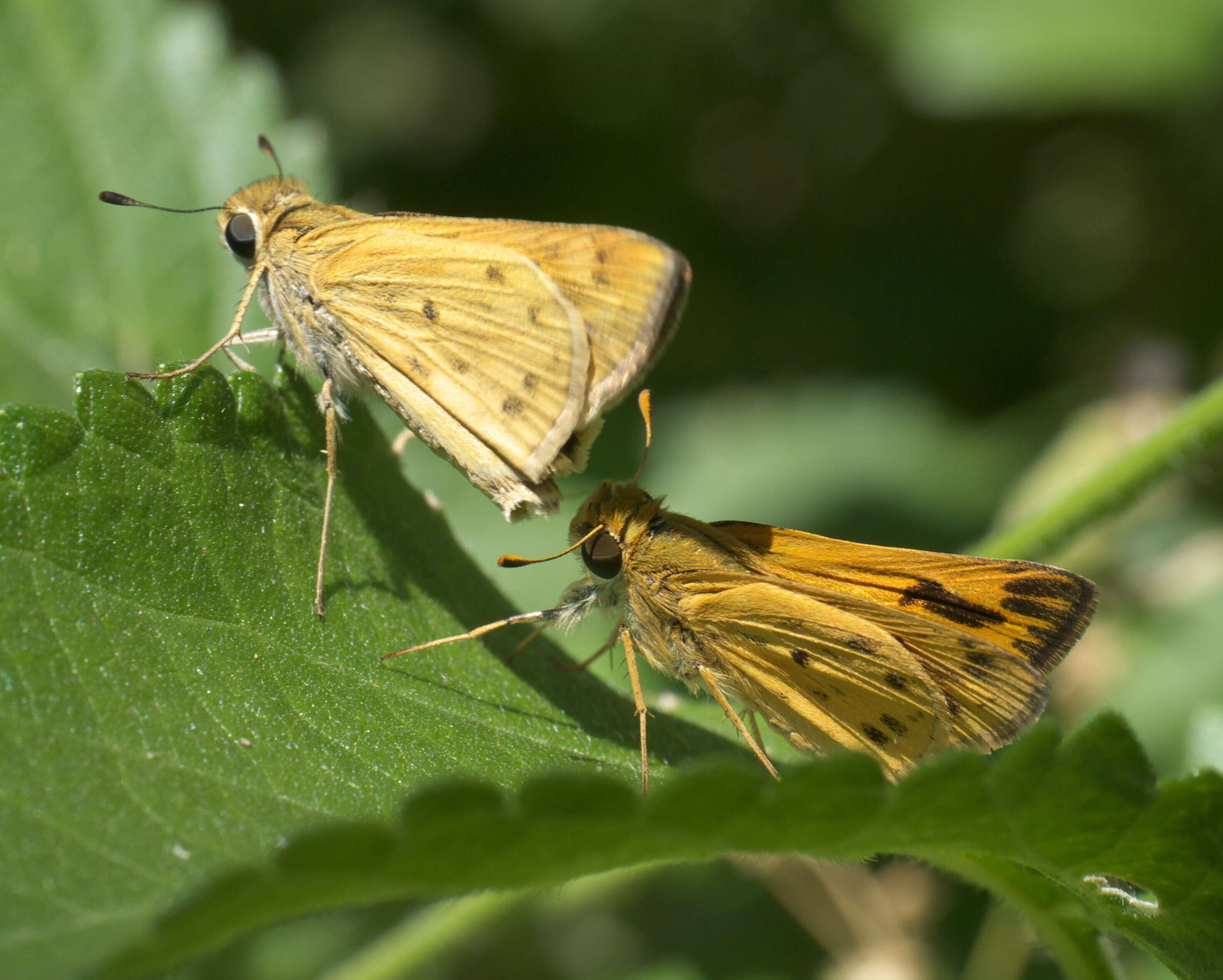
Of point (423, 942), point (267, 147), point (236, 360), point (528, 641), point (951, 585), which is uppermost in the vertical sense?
point (267, 147)

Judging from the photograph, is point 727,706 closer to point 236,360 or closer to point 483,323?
point 483,323

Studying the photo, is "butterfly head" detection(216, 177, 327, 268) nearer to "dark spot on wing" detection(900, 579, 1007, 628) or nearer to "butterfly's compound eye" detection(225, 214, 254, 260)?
"butterfly's compound eye" detection(225, 214, 254, 260)

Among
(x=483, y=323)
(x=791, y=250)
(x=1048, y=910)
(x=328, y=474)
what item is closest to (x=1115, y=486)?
(x=1048, y=910)

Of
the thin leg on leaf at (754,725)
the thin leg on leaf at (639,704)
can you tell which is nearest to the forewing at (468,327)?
the thin leg on leaf at (639,704)

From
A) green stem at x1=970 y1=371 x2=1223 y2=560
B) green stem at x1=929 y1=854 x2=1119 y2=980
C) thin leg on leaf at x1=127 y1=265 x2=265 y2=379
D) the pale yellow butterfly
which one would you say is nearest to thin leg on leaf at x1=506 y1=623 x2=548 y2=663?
the pale yellow butterfly

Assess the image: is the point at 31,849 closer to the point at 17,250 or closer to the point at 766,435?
the point at 17,250

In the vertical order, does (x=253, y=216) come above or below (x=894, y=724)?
above
